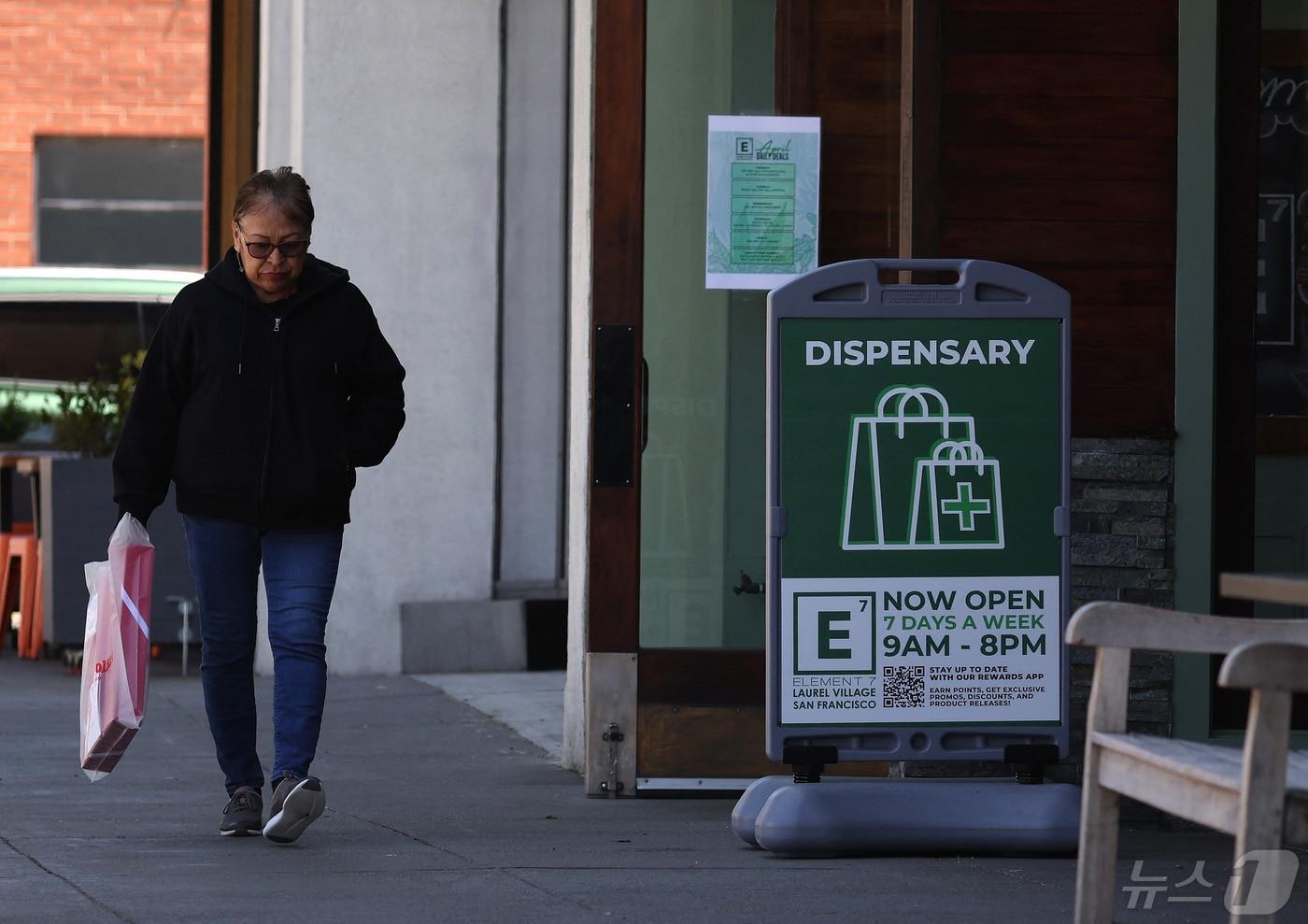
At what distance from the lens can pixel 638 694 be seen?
6.08m

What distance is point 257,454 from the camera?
17.3ft

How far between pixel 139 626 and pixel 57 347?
8.36 metres

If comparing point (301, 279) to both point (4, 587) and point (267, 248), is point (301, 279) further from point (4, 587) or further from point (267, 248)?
point (4, 587)

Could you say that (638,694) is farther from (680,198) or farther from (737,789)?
(680,198)

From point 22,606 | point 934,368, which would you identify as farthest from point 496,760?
point 22,606

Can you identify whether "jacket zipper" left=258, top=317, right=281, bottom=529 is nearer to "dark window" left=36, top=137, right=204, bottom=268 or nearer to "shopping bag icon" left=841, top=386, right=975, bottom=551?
"shopping bag icon" left=841, top=386, right=975, bottom=551

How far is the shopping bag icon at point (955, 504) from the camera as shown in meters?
5.25

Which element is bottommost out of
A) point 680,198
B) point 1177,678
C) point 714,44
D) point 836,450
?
point 1177,678

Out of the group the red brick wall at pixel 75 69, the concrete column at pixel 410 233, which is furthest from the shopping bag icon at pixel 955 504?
the red brick wall at pixel 75 69

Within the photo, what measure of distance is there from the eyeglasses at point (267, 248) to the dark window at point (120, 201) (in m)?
16.6

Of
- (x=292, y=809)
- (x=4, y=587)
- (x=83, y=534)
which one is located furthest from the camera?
(x=4, y=587)

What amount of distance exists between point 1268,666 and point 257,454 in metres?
2.90

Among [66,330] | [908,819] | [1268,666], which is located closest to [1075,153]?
[908,819]

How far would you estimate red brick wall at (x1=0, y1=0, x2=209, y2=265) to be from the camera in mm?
20844
